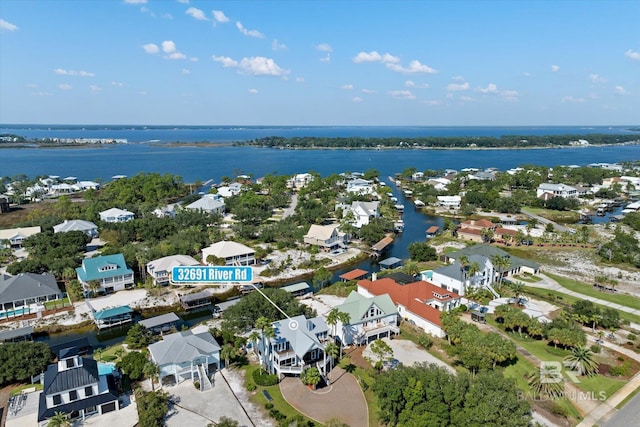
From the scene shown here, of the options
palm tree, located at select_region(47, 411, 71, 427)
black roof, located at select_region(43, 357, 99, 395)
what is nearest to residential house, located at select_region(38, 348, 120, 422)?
black roof, located at select_region(43, 357, 99, 395)

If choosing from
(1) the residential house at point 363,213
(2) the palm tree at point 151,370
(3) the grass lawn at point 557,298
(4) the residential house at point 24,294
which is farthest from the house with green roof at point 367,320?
(1) the residential house at point 363,213

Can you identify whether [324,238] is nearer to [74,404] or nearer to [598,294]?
[598,294]

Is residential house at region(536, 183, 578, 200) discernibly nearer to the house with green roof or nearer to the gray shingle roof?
the house with green roof

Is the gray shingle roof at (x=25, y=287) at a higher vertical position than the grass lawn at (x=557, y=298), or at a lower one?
higher

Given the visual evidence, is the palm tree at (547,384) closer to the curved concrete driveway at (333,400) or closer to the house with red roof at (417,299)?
the house with red roof at (417,299)

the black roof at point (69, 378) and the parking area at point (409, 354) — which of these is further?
the parking area at point (409, 354)

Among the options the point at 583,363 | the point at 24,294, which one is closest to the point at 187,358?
the point at 24,294

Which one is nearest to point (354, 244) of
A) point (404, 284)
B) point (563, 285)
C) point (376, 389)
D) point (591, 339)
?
point (404, 284)
